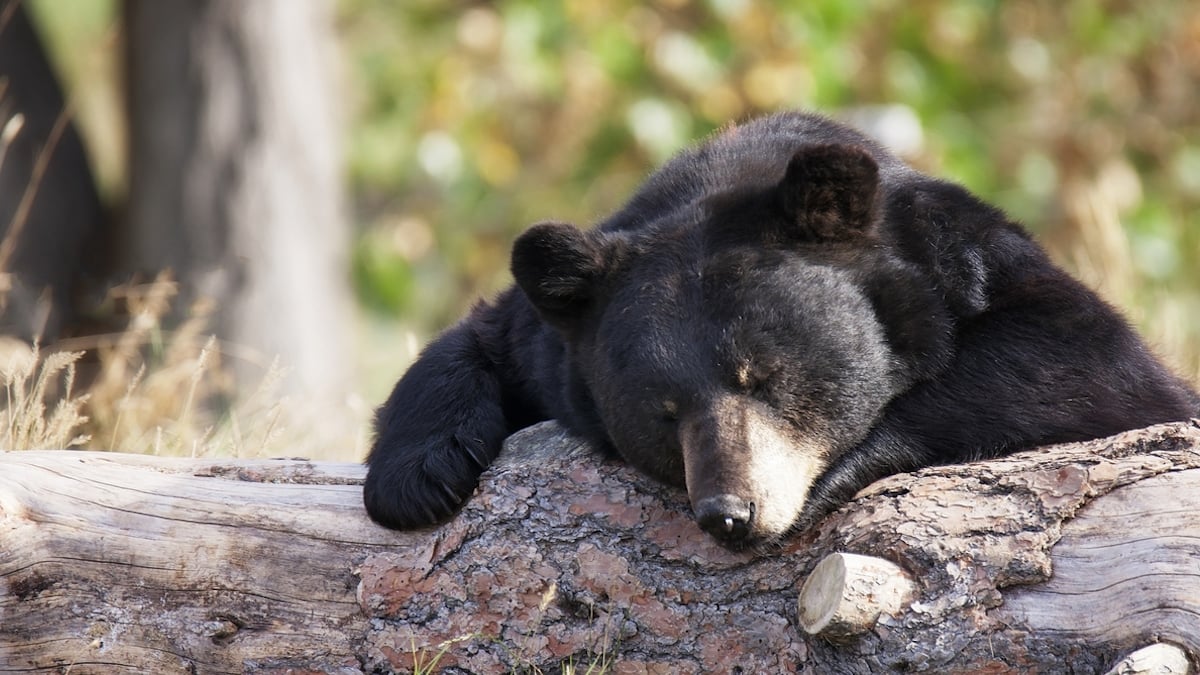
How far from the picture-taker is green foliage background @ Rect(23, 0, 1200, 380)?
1081 centimetres

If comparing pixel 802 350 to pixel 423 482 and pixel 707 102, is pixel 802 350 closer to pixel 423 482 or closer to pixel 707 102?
pixel 423 482

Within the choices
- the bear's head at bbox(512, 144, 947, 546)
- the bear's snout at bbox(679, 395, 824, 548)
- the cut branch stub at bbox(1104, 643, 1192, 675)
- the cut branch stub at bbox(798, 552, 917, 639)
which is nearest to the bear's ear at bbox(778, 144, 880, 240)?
the bear's head at bbox(512, 144, 947, 546)

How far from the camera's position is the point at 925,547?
2865 mm

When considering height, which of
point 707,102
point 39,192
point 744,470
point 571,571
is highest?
point 707,102

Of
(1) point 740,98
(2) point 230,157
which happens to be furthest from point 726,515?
(1) point 740,98

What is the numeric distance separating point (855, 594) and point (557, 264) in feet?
4.05

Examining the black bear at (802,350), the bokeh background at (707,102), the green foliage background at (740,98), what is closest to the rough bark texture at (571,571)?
the black bear at (802,350)

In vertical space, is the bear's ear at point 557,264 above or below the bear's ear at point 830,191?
below

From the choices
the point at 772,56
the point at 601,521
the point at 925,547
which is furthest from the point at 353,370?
the point at 925,547

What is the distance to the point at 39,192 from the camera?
8.35m

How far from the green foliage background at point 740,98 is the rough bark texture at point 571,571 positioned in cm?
775

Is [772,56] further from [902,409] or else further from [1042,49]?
[902,409]

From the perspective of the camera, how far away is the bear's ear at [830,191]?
10.6ft

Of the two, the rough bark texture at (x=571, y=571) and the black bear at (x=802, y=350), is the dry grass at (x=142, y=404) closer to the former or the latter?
the rough bark texture at (x=571, y=571)
